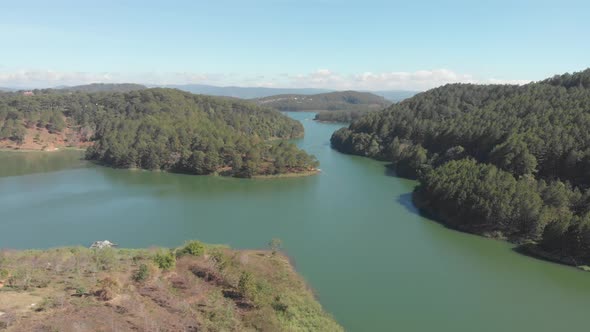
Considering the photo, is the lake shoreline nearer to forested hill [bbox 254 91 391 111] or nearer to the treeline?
the treeline

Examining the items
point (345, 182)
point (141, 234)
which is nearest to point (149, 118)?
point (345, 182)

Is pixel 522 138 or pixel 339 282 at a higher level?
pixel 522 138

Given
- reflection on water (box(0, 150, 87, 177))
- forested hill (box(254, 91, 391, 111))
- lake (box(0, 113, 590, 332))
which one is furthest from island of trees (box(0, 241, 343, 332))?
forested hill (box(254, 91, 391, 111))

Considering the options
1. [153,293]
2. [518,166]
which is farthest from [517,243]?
[153,293]

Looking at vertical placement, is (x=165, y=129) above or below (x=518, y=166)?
above

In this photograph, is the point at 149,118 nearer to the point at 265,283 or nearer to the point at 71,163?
the point at 71,163

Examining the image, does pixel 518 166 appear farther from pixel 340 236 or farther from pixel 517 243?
pixel 340 236
